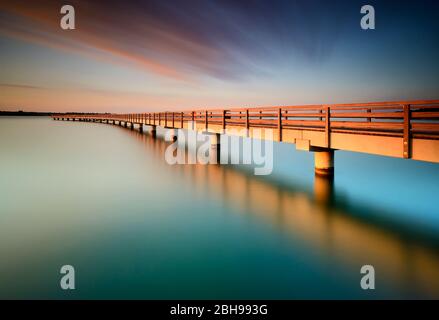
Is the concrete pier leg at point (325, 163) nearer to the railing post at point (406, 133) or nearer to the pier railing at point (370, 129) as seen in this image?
the pier railing at point (370, 129)

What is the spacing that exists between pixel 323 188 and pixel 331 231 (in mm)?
4385

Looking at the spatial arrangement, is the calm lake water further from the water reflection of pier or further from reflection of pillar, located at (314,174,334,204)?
reflection of pillar, located at (314,174,334,204)

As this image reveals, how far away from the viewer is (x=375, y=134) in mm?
8141

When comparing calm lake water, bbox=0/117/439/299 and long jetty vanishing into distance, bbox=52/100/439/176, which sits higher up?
long jetty vanishing into distance, bbox=52/100/439/176

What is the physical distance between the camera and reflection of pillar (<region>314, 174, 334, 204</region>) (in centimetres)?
956

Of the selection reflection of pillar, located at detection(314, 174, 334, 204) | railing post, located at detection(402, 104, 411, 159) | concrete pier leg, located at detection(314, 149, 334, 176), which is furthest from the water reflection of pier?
railing post, located at detection(402, 104, 411, 159)

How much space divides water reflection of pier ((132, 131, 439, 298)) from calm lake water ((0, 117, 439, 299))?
3cm

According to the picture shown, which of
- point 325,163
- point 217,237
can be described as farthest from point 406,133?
point 325,163

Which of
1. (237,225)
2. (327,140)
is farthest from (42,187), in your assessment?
(327,140)

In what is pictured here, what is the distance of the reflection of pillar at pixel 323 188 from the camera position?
9562mm

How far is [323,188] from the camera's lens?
1087 centimetres

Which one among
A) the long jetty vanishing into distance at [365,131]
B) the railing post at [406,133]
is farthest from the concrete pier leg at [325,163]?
the railing post at [406,133]

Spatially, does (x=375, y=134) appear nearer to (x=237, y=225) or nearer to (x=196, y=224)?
(x=237, y=225)

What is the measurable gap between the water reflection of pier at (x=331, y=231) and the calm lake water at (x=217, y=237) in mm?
30
